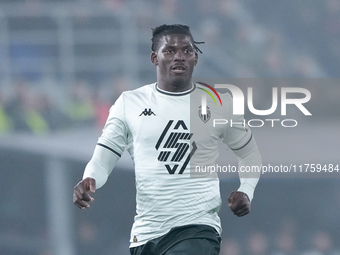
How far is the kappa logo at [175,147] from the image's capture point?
4.62 metres

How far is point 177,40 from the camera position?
4762 mm

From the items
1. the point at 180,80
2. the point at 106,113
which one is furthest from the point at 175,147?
the point at 106,113

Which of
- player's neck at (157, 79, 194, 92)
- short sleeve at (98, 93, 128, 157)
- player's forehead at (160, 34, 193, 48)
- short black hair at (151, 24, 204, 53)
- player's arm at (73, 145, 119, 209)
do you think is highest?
short black hair at (151, 24, 204, 53)

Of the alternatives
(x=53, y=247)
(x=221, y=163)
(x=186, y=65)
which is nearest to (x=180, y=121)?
(x=186, y=65)

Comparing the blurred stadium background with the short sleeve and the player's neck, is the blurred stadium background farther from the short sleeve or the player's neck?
the short sleeve

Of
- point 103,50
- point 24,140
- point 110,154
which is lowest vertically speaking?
point 110,154

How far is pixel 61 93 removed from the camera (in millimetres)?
10914

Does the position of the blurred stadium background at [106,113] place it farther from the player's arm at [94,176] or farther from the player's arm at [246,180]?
the player's arm at [94,176]

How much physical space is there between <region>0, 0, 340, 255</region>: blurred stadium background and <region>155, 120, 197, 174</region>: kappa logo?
5949mm

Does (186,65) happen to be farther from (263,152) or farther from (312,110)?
(312,110)

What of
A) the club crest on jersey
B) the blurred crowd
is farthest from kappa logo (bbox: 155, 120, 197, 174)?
the blurred crowd

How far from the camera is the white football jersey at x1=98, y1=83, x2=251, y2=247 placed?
4570mm

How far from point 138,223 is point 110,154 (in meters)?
0.38

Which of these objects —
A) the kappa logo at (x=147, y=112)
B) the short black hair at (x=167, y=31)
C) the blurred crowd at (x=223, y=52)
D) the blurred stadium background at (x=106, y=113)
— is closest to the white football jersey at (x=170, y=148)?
the kappa logo at (x=147, y=112)
